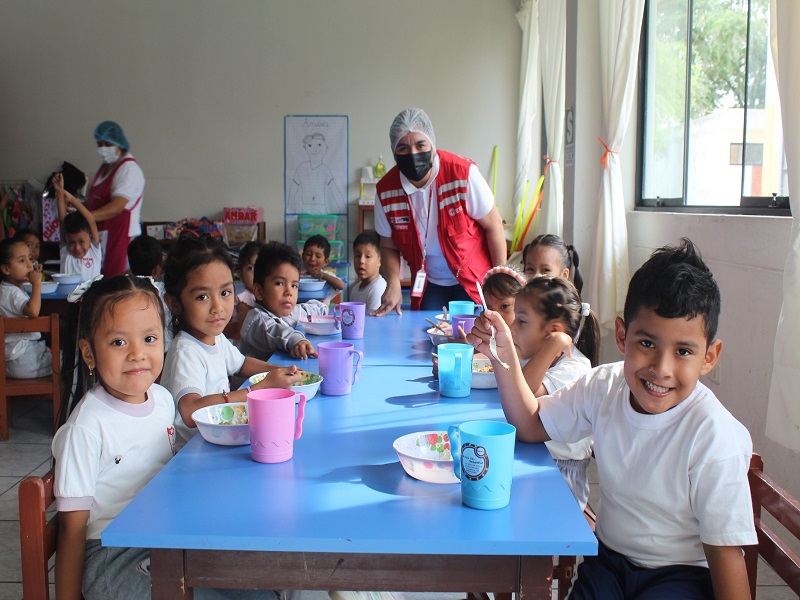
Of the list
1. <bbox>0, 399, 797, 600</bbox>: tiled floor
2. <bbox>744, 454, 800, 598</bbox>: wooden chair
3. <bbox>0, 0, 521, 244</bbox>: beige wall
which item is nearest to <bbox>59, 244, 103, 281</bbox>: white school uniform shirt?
<bbox>0, 399, 797, 600</bbox>: tiled floor

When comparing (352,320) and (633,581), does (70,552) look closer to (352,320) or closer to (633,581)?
(633,581)

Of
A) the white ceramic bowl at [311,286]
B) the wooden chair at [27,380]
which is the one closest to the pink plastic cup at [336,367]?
the wooden chair at [27,380]

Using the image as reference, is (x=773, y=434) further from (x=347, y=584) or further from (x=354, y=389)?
(x=347, y=584)

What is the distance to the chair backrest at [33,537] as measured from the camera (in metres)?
1.25

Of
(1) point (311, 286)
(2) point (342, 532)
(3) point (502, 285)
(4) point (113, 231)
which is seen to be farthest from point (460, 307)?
(4) point (113, 231)

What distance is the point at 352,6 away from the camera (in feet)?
22.9

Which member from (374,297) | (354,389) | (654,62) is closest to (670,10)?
(654,62)

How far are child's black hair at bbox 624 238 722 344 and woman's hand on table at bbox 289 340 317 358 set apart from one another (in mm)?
1136

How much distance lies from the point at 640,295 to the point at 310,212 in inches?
236

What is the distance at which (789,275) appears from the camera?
2.20 metres

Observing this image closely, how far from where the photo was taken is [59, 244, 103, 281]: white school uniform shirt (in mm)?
4918

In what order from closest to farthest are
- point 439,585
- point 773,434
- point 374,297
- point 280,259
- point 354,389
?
point 439,585 → point 354,389 → point 773,434 → point 280,259 → point 374,297

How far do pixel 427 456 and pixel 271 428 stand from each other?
0.30 meters

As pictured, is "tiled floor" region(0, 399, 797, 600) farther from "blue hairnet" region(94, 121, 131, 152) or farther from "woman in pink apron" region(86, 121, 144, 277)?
"blue hairnet" region(94, 121, 131, 152)
